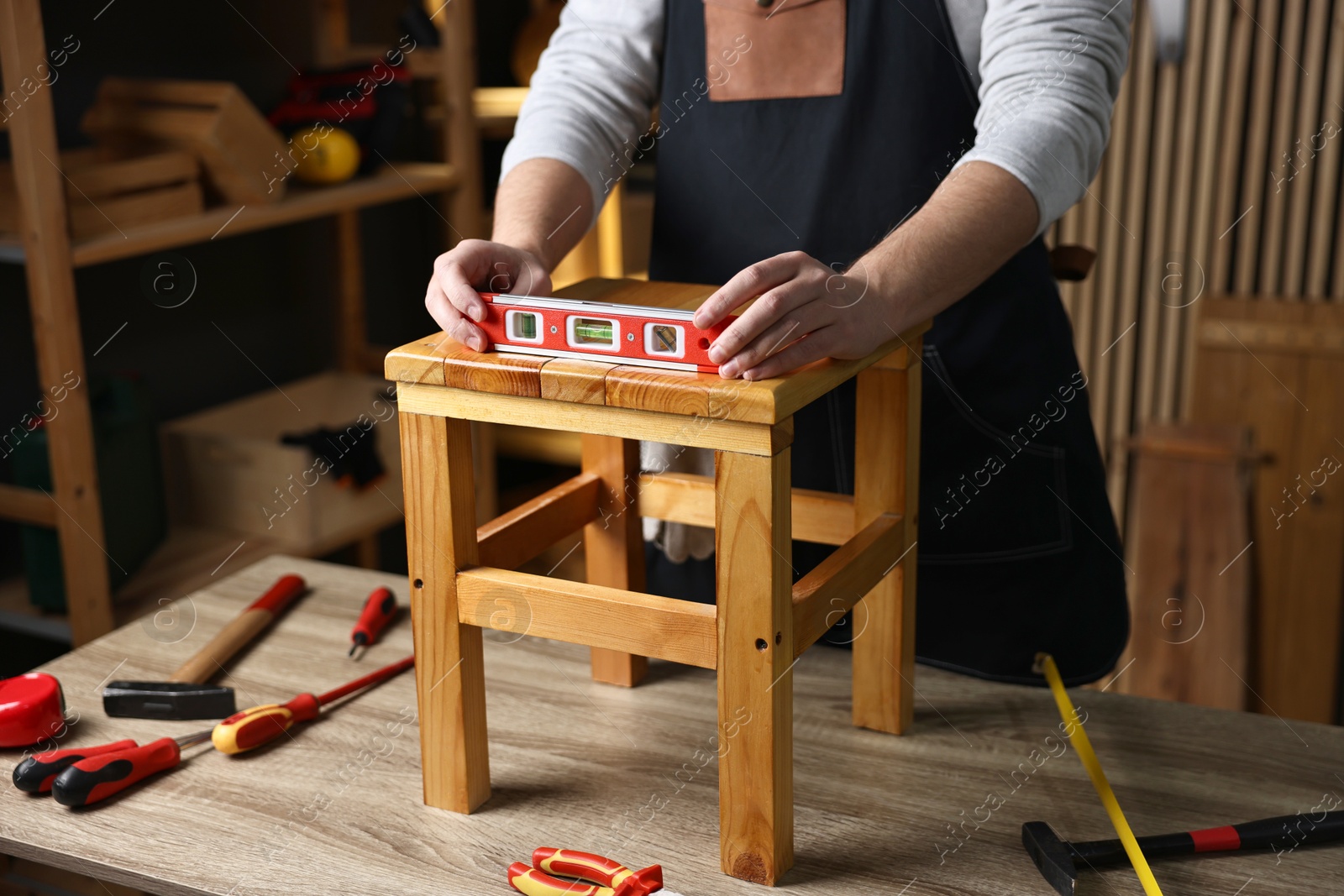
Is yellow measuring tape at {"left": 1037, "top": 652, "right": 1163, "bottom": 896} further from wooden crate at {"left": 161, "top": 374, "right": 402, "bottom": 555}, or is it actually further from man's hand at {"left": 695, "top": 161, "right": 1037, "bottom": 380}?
wooden crate at {"left": 161, "top": 374, "right": 402, "bottom": 555}

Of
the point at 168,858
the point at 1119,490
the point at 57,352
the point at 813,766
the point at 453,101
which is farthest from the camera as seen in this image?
the point at 1119,490

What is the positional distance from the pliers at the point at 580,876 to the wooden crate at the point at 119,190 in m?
1.43

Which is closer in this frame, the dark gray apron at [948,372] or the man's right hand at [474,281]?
the man's right hand at [474,281]

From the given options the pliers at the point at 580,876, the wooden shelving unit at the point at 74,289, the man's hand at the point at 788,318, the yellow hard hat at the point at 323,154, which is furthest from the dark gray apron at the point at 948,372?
the yellow hard hat at the point at 323,154

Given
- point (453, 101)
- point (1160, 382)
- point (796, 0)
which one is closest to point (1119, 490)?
point (1160, 382)

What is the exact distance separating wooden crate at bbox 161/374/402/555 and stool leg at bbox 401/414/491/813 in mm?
1419

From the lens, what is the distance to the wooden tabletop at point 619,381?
789 mm

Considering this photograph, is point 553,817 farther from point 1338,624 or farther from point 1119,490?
point 1119,490

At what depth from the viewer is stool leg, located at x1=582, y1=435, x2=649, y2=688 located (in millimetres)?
1114

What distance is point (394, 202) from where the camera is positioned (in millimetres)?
3170

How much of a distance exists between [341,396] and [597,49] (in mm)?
1645

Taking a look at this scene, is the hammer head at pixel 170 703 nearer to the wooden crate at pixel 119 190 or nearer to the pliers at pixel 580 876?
the pliers at pixel 580 876

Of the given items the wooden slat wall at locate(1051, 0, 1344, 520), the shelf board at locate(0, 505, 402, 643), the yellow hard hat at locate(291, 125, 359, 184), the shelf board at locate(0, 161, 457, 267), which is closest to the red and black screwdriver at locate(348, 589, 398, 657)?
the shelf board at locate(0, 505, 402, 643)

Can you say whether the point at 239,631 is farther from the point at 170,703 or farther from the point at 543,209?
the point at 543,209
